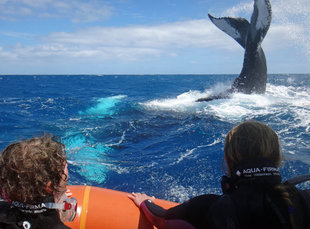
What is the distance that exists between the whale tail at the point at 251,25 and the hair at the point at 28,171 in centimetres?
1159

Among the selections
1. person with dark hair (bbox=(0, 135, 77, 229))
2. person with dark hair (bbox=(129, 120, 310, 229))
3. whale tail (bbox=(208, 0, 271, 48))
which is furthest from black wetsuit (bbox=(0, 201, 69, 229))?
whale tail (bbox=(208, 0, 271, 48))

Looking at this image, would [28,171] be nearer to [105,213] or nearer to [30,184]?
[30,184]

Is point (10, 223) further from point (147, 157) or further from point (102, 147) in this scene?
point (102, 147)

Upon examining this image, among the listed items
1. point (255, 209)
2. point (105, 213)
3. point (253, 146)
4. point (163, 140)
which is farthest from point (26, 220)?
point (163, 140)

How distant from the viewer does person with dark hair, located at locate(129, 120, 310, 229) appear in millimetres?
1543

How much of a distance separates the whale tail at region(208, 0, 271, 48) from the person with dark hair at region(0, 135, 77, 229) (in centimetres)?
1158

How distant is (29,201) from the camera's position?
5.36ft

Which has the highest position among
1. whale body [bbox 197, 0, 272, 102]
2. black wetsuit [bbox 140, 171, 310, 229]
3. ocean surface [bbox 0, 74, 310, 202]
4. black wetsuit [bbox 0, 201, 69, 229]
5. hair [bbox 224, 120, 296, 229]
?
whale body [bbox 197, 0, 272, 102]

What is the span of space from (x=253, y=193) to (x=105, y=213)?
1.73 meters

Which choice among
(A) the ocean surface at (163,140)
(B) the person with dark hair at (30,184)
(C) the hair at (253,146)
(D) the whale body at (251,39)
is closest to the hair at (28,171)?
(B) the person with dark hair at (30,184)

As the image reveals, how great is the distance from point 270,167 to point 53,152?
4.64 feet

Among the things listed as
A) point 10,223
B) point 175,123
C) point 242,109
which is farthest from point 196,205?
point 242,109

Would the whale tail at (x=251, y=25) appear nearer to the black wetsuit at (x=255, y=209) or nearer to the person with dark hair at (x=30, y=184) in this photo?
the black wetsuit at (x=255, y=209)

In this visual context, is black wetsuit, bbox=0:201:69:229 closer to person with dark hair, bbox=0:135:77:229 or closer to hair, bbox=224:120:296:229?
person with dark hair, bbox=0:135:77:229
